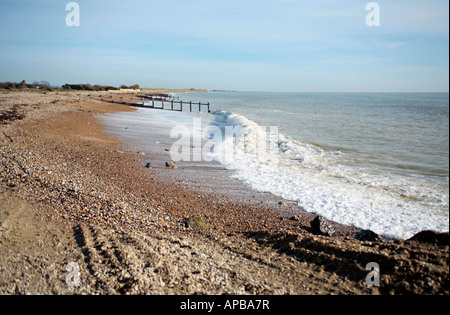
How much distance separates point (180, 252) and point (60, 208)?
2.83 meters

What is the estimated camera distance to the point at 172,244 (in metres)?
4.23

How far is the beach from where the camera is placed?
A: 10.3ft

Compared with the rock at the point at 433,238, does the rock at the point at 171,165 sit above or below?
above

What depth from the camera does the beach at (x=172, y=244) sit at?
3.13 metres

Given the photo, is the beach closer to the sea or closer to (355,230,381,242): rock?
(355,230,381,242): rock

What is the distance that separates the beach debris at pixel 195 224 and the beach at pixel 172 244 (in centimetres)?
2

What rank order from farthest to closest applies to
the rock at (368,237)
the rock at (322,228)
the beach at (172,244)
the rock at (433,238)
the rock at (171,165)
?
1. the rock at (171,165)
2. the rock at (322,228)
3. the rock at (368,237)
4. the rock at (433,238)
5. the beach at (172,244)

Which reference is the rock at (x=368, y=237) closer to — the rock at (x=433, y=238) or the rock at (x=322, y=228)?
the rock at (x=322, y=228)

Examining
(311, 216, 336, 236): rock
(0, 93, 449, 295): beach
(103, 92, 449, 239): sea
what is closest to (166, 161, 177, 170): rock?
(0, 93, 449, 295): beach

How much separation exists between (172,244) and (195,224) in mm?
945

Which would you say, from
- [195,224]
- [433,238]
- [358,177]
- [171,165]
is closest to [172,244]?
[195,224]

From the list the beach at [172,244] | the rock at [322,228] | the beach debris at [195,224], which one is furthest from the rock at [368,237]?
the beach debris at [195,224]
